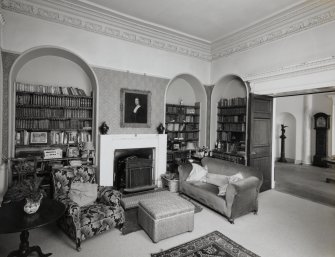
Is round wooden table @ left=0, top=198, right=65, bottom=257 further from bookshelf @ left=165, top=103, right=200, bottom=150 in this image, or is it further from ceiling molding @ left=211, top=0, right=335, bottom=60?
ceiling molding @ left=211, top=0, right=335, bottom=60

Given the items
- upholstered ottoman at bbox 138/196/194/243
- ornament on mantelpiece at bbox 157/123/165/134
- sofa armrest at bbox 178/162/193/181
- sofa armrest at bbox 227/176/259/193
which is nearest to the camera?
upholstered ottoman at bbox 138/196/194/243

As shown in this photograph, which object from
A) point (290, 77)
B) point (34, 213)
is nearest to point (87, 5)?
point (34, 213)

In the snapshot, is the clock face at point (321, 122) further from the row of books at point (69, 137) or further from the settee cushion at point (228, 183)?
the row of books at point (69, 137)

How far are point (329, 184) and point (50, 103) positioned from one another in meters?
7.66

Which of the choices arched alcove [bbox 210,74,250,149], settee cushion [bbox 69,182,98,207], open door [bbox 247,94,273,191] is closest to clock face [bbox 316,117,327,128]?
open door [bbox 247,94,273,191]

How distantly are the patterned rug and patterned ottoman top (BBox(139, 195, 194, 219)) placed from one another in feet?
1.45

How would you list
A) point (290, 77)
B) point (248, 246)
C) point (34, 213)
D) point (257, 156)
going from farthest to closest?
point (257, 156) → point (290, 77) → point (248, 246) → point (34, 213)

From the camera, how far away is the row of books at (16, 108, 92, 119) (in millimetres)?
4366

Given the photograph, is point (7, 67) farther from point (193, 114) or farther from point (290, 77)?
point (290, 77)

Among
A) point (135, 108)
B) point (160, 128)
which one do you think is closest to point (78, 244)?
point (135, 108)

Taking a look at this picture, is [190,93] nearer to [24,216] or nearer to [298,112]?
[24,216]

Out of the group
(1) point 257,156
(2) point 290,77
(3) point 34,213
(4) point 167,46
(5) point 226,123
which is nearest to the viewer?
(3) point 34,213

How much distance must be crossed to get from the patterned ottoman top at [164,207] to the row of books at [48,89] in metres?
3.00

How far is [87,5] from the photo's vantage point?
4312mm
